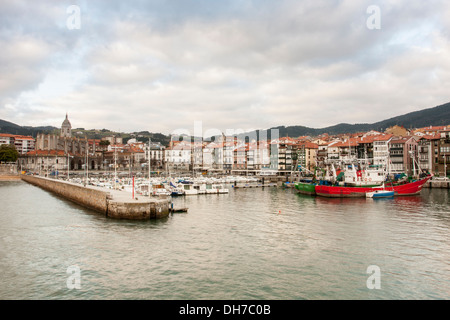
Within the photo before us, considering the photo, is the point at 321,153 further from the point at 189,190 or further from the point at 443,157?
the point at 189,190

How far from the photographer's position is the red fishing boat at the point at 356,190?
44656 millimetres

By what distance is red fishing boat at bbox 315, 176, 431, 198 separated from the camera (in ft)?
147

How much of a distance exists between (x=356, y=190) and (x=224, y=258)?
3528 cm

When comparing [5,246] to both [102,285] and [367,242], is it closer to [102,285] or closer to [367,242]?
[102,285]

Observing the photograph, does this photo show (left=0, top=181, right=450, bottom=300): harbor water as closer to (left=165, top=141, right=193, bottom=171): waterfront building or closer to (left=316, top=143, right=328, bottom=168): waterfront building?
(left=316, top=143, right=328, bottom=168): waterfront building

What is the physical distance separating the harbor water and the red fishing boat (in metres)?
18.6

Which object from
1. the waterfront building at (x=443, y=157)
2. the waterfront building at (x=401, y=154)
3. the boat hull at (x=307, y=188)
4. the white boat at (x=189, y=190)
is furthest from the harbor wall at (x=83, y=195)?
the waterfront building at (x=443, y=157)

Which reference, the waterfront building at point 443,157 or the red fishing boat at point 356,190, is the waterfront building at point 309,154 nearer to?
the waterfront building at point 443,157

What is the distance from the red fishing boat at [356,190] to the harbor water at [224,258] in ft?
61.2

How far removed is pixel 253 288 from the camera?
11.4 m

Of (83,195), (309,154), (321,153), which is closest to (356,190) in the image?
(83,195)

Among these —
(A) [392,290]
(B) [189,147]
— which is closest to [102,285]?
(A) [392,290]

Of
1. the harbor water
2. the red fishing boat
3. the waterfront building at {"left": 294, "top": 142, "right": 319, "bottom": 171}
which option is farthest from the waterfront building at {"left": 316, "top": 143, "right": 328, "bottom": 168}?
the harbor water
